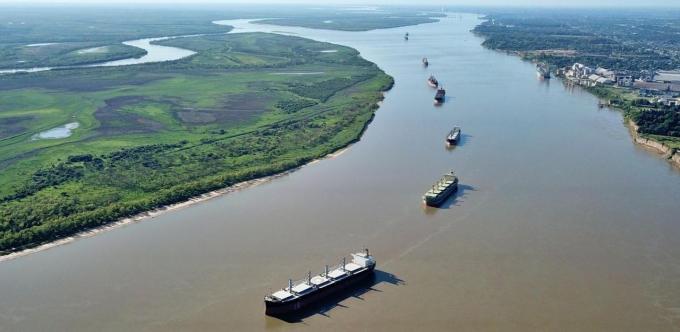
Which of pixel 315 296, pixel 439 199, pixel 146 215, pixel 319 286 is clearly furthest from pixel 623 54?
pixel 315 296

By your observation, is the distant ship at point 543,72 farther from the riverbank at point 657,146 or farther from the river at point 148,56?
the river at point 148,56

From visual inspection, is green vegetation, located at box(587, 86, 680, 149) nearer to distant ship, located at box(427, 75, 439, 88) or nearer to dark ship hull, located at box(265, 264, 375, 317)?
distant ship, located at box(427, 75, 439, 88)

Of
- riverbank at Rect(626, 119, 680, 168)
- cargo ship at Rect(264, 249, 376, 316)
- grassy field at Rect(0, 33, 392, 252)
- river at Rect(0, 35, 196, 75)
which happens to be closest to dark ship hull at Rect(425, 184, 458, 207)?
cargo ship at Rect(264, 249, 376, 316)

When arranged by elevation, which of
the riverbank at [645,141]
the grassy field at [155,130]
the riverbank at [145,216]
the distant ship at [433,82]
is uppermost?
the distant ship at [433,82]

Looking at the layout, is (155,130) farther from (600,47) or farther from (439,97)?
(600,47)

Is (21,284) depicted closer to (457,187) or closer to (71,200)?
(71,200)

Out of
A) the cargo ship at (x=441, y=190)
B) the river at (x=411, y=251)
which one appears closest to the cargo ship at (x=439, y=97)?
the river at (x=411, y=251)
